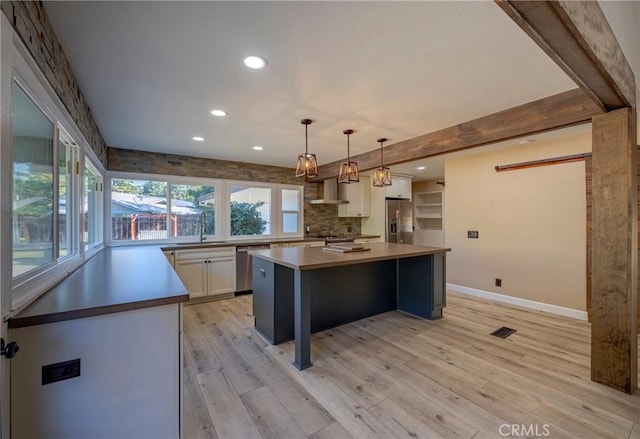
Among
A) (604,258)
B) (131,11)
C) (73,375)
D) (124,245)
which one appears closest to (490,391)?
(604,258)

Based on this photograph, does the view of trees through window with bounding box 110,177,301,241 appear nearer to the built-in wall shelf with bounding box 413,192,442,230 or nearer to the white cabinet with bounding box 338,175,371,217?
the white cabinet with bounding box 338,175,371,217

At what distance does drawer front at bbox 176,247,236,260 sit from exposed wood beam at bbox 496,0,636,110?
423 cm

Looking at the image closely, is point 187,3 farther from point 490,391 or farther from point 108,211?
point 108,211

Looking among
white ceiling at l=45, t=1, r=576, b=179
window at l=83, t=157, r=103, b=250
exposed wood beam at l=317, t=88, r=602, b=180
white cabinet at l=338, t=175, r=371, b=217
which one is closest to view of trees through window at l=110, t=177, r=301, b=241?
window at l=83, t=157, r=103, b=250

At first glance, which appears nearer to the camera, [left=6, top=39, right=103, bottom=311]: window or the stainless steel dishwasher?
[left=6, top=39, right=103, bottom=311]: window

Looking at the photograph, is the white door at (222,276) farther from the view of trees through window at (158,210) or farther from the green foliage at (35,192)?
the green foliage at (35,192)

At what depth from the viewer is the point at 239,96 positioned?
2.37 meters

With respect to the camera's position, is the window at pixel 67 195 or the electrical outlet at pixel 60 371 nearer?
the electrical outlet at pixel 60 371

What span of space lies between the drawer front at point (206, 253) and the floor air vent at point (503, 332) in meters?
3.65

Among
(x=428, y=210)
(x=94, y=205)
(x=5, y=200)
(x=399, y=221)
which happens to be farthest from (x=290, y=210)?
(x=5, y=200)

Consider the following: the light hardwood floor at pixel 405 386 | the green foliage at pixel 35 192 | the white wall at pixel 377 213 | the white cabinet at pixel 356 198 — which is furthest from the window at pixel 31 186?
the white wall at pixel 377 213

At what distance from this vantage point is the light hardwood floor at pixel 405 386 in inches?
66.6

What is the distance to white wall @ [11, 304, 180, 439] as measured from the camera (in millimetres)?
1095

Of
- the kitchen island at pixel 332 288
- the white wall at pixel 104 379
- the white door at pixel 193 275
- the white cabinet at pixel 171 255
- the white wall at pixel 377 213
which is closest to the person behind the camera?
the white wall at pixel 104 379
